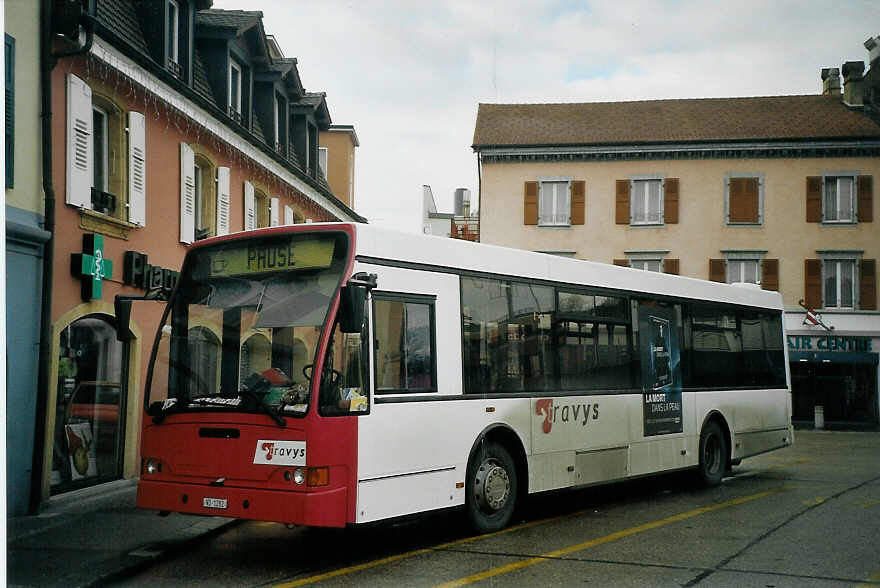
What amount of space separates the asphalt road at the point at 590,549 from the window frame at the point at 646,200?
77.3ft

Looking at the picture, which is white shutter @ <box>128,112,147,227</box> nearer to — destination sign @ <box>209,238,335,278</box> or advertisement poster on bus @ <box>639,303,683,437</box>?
destination sign @ <box>209,238,335,278</box>

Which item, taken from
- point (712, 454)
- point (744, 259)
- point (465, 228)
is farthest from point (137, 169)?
point (465, 228)

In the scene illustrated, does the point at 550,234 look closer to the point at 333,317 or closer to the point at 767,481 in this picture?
the point at 767,481

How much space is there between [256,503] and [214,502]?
0.40 meters

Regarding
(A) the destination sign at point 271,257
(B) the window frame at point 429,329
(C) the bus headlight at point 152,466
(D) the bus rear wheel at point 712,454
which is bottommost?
(D) the bus rear wheel at point 712,454

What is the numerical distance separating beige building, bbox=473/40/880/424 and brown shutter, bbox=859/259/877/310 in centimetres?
5

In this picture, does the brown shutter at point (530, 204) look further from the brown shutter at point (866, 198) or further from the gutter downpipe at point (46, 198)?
the gutter downpipe at point (46, 198)

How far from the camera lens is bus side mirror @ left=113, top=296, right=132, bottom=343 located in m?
8.41

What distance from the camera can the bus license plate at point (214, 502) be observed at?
793 centimetres

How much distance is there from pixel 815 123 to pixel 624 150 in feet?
→ 21.9

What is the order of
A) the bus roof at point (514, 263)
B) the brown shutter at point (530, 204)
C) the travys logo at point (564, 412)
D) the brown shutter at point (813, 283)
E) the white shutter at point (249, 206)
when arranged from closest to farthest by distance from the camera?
1. the bus roof at point (514, 263)
2. the travys logo at point (564, 412)
3. the white shutter at point (249, 206)
4. the brown shutter at point (813, 283)
5. the brown shutter at point (530, 204)

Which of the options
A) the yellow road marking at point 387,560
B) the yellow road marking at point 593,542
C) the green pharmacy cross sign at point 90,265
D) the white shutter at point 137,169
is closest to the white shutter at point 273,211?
the white shutter at point 137,169

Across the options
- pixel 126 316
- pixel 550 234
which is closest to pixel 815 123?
pixel 550 234

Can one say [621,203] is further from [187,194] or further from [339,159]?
[187,194]
